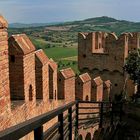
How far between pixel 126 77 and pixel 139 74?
1.49 m

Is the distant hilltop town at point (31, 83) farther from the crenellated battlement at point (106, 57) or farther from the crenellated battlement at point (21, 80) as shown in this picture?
the crenellated battlement at point (106, 57)

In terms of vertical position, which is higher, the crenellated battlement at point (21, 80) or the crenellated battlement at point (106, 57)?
the crenellated battlement at point (21, 80)

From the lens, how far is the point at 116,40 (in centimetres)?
2261

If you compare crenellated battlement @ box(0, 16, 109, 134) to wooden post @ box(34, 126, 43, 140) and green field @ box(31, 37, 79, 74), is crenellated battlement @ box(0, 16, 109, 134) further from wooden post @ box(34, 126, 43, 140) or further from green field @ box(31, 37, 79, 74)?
green field @ box(31, 37, 79, 74)

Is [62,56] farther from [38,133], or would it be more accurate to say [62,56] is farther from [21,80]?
[38,133]

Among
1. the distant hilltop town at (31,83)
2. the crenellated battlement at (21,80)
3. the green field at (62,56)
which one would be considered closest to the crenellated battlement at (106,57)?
the distant hilltop town at (31,83)

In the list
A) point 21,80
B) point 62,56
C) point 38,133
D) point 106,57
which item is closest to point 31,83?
point 21,80

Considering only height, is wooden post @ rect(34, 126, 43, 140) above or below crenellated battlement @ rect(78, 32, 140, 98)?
above

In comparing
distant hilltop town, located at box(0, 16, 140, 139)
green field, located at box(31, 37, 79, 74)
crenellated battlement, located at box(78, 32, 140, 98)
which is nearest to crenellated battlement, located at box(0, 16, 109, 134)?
distant hilltop town, located at box(0, 16, 140, 139)

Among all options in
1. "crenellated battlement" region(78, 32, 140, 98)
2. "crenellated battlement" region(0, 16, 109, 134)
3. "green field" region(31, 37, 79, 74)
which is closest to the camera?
"crenellated battlement" region(0, 16, 109, 134)

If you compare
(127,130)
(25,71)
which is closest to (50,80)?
(25,71)

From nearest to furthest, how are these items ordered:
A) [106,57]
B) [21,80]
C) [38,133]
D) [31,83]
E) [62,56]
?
[38,133], [21,80], [31,83], [106,57], [62,56]

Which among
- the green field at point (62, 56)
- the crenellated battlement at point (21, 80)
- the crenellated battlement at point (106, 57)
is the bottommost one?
the green field at point (62, 56)

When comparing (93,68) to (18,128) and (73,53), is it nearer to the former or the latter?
(18,128)
